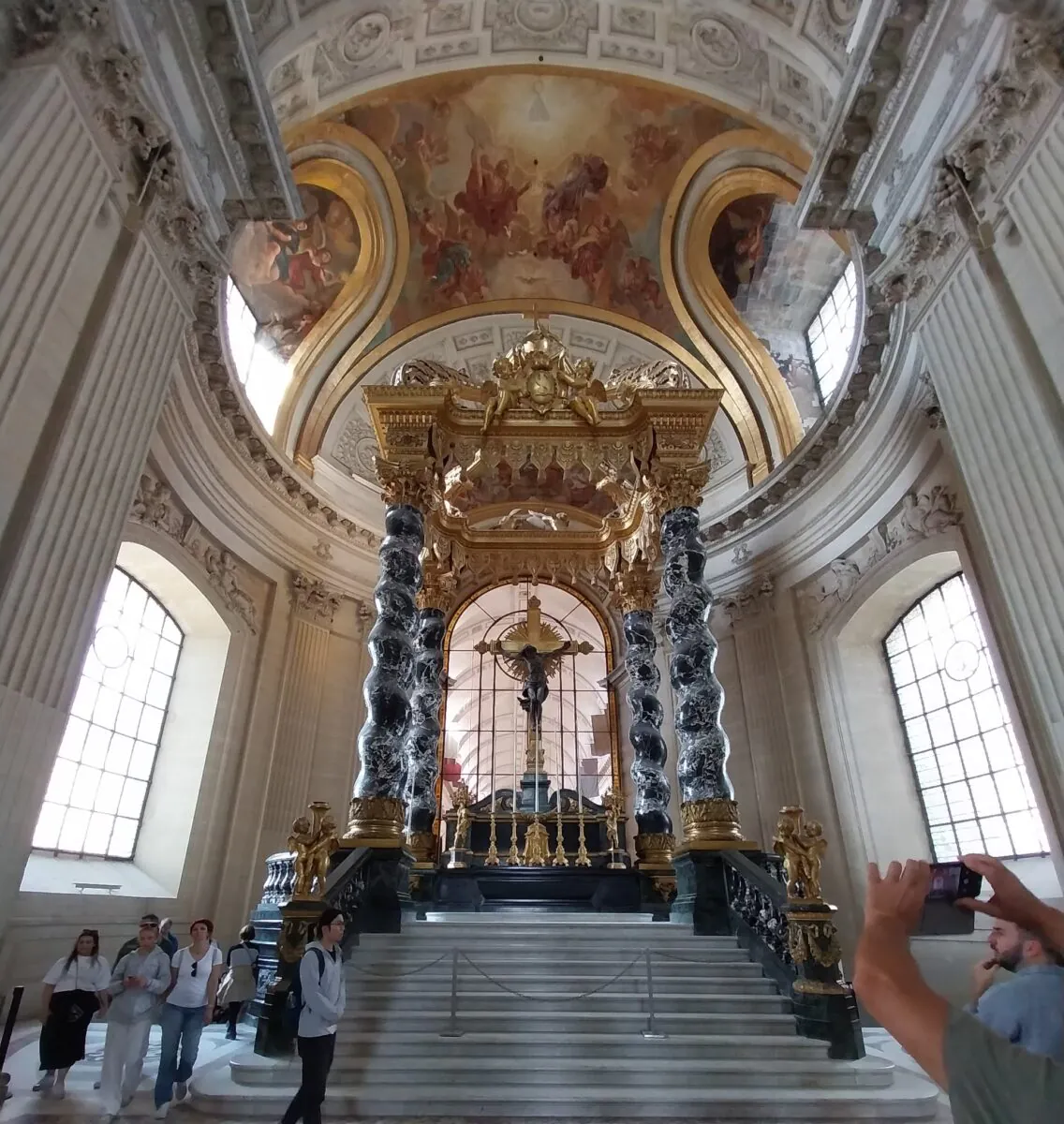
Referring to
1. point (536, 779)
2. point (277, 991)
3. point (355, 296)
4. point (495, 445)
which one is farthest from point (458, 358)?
point (277, 991)

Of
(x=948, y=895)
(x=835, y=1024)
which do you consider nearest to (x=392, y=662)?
(x=835, y=1024)

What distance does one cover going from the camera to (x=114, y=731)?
9008mm

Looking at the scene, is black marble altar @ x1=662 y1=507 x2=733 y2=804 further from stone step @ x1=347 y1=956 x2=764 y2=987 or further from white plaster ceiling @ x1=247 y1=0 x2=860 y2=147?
white plaster ceiling @ x1=247 y1=0 x2=860 y2=147

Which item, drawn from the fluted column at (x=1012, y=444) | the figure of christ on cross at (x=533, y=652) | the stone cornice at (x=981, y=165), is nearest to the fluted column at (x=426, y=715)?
the figure of christ on cross at (x=533, y=652)

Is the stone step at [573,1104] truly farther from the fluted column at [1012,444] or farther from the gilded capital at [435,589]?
the gilded capital at [435,589]

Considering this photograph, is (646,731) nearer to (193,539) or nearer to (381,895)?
(381,895)

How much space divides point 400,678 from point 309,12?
7.43m

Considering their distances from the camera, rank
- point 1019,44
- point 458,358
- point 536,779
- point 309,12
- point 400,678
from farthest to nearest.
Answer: point 458,358 → point 536,779 → point 309,12 → point 400,678 → point 1019,44

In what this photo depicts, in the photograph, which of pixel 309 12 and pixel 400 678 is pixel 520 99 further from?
pixel 400 678

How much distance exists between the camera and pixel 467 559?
11.9 metres

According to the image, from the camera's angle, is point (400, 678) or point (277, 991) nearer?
point (277, 991)

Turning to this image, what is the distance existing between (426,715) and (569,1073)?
5.96 m

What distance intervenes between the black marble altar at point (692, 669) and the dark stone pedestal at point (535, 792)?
330cm

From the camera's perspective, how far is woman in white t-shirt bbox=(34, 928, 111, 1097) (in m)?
4.16
